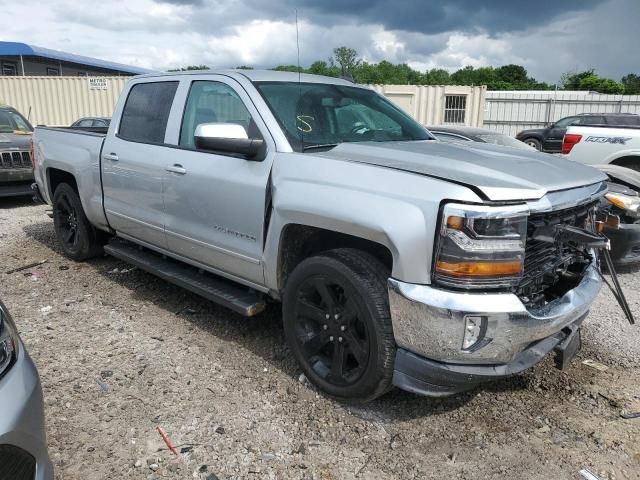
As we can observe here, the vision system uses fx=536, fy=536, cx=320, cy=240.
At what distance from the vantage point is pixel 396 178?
2641 mm

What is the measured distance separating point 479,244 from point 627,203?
369 centimetres

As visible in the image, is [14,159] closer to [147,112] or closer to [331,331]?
[147,112]

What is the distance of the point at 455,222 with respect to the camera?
2.40 metres

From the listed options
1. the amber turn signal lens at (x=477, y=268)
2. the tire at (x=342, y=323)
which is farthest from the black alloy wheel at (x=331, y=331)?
the amber turn signal lens at (x=477, y=268)

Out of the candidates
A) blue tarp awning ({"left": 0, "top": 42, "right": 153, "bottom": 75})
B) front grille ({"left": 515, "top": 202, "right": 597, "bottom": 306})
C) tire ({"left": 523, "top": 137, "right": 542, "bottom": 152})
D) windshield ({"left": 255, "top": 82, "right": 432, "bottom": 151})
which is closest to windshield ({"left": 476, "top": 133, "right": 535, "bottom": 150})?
windshield ({"left": 255, "top": 82, "right": 432, "bottom": 151})

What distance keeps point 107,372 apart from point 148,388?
1.25 ft

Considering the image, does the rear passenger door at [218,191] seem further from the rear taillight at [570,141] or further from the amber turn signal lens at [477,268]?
the rear taillight at [570,141]

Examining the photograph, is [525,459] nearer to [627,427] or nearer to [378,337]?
[627,427]

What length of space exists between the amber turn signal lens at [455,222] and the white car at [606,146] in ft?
23.5

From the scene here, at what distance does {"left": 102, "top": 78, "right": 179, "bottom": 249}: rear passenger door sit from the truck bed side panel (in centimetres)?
19

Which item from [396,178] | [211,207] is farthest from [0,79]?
[396,178]

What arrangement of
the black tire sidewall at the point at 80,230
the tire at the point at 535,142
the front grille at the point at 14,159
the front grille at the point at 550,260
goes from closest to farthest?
1. the front grille at the point at 550,260
2. the black tire sidewall at the point at 80,230
3. the front grille at the point at 14,159
4. the tire at the point at 535,142

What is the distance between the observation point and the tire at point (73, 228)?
5.57m

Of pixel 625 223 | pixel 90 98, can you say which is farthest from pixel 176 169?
pixel 90 98
